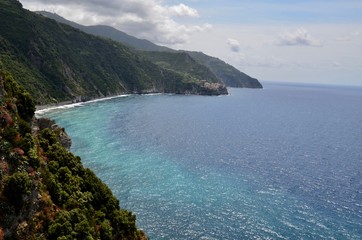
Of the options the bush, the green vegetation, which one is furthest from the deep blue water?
the bush

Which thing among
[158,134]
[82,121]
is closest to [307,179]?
[158,134]

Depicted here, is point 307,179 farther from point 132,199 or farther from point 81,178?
point 81,178

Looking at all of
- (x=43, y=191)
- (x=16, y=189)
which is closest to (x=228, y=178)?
(x=43, y=191)

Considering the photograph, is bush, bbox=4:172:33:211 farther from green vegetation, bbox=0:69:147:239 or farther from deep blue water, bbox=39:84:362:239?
deep blue water, bbox=39:84:362:239

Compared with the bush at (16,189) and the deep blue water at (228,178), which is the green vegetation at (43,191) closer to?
the bush at (16,189)

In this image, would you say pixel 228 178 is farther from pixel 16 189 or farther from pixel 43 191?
pixel 16 189
